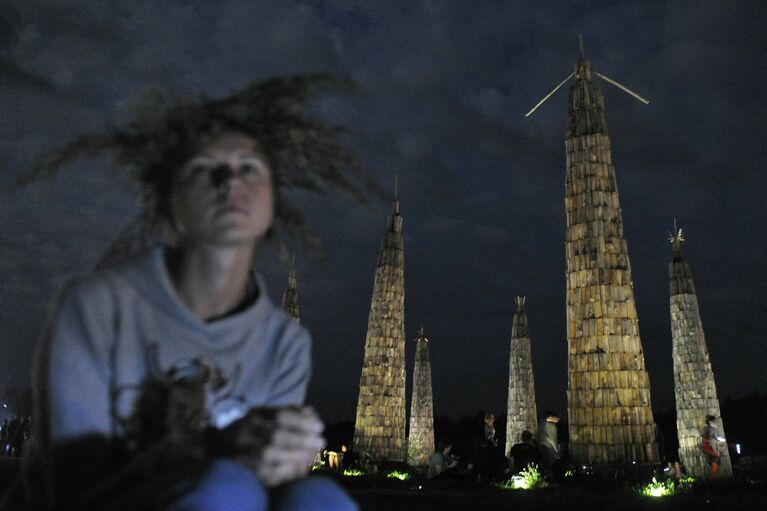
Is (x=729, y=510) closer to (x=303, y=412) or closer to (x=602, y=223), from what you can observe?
(x=602, y=223)

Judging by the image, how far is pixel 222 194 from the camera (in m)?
2.32

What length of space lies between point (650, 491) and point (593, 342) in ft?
9.78

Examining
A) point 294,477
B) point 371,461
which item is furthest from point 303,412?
point 371,461

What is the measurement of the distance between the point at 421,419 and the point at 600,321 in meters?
18.2

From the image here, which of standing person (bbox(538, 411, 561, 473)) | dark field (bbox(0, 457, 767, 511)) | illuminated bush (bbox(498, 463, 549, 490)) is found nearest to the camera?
dark field (bbox(0, 457, 767, 511))

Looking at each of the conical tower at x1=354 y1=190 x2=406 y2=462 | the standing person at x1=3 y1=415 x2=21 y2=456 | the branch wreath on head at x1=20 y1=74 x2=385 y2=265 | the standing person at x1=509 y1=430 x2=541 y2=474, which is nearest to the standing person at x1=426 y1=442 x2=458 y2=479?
the standing person at x1=509 y1=430 x2=541 y2=474

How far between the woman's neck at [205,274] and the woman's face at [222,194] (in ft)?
0.13

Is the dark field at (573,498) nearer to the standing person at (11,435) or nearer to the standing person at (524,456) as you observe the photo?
the standing person at (524,456)

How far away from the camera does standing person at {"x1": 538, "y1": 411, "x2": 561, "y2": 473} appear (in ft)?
43.4

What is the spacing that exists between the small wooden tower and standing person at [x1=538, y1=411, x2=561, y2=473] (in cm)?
51

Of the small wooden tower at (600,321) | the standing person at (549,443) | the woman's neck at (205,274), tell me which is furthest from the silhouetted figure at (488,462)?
the woman's neck at (205,274)

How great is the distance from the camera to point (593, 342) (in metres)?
13.7

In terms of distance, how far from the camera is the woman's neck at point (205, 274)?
2355 mm

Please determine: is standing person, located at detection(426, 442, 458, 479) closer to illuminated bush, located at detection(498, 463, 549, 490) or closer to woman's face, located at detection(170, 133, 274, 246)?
illuminated bush, located at detection(498, 463, 549, 490)
